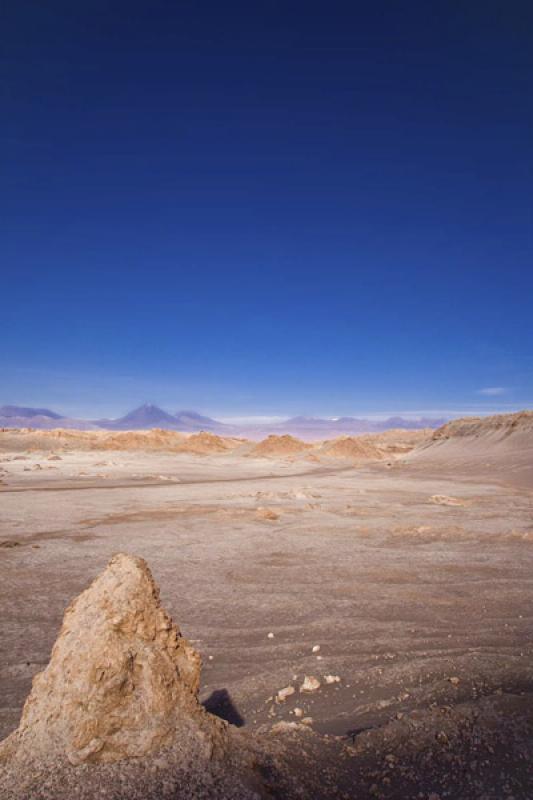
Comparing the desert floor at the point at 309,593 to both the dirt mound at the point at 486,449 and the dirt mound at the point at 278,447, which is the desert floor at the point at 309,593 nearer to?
the dirt mound at the point at 486,449

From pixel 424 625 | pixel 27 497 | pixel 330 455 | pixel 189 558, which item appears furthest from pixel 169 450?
pixel 424 625

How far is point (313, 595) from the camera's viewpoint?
248 inches

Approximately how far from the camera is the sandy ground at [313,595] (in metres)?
3.73

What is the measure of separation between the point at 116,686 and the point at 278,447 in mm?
52201

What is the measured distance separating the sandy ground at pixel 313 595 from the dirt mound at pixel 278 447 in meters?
38.6

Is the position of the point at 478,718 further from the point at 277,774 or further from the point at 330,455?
the point at 330,455

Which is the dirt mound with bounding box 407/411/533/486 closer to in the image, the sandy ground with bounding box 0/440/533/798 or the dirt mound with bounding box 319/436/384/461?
the dirt mound with bounding box 319/436/384/461

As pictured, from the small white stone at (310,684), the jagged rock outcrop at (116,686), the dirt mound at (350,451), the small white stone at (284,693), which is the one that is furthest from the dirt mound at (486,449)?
the jagged rock outcrop at (116,686)

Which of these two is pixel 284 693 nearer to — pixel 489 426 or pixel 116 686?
pixel 116 686

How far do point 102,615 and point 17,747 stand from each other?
25.2 inches

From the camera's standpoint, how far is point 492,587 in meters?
6.60

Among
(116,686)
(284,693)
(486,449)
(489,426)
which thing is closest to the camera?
(116,686)

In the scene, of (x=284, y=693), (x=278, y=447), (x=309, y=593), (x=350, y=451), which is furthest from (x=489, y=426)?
(x=284, y=693)

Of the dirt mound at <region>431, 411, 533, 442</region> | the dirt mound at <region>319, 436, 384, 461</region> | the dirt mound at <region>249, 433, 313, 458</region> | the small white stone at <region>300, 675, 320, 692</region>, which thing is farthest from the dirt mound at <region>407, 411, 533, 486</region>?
the small white stone at <region>300, 675, 320, 692</region>
